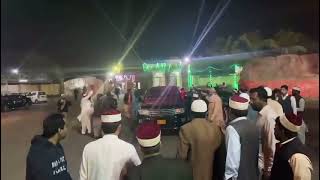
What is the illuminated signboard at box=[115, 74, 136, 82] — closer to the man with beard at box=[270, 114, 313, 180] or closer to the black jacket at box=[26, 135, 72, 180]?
the black jacket at box=[26, 135, 72, 180]

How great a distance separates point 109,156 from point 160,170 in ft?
1.51

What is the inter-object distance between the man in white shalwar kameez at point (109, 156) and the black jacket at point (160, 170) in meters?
0.30

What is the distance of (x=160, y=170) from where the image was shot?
1722 mm

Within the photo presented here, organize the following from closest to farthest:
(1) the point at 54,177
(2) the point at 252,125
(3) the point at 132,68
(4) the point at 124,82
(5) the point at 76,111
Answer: (1) the point at 54,177 → (2) the point at 252,125 → (3) the point at 132,68 → (4) the point at 124,82 → (5) the point at 76,111

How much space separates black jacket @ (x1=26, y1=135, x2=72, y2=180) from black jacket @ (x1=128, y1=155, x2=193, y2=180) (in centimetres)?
52

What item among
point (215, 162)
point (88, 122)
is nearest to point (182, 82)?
point (88, 122)

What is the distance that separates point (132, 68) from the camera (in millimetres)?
5328

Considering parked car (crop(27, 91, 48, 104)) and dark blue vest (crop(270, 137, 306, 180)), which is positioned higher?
parked car (crop(27, 91, 48, 104))

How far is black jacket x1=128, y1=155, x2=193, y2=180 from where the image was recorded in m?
1.72

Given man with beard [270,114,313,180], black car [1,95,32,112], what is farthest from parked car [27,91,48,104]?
man with beard [270,114,313,180]

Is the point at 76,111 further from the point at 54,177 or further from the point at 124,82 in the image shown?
the point at 54,177

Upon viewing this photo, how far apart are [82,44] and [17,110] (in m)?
1.94

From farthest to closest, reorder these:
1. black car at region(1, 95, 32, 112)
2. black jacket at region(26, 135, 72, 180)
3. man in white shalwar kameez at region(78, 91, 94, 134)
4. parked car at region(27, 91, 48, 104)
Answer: man in white shalwar kameez at region(78, 91, 94, 134) < parked car at region(27, 91, 48, 104) < black car at region(1, 95, 32, 112) < black jacket at region(26, 135, 72, 180)

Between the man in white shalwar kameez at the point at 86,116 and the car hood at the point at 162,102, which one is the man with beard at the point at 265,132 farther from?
the car hood at the point at 162,102
